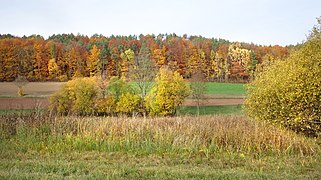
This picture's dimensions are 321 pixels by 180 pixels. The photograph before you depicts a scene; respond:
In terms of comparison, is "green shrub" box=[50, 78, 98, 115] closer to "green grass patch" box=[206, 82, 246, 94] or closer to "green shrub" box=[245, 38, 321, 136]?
"green grass patch" box=[206, 82, 246, 94]

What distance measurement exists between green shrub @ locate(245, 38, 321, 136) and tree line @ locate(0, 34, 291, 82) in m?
44.3

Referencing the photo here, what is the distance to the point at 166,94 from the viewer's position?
45781mm

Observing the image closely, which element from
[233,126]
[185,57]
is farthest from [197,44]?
[233,126]

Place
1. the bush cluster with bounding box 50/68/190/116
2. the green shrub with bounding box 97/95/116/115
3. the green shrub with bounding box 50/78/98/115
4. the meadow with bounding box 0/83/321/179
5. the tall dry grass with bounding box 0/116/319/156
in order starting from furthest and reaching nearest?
the bush cluster with bounding box 50/68/190/116, the green shrub with bounding box 97/95/116/115, the green shrub with bounding box 50/78/98/115, the tall dry grass with bounding box 0/116/319/156, the meadow with bounding box 0/83/321/179

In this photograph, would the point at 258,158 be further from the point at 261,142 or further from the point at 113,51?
the point at 113,51

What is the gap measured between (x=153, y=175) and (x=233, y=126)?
17.7ft

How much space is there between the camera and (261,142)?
9.74 meters

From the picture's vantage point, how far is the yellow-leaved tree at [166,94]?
45219mm

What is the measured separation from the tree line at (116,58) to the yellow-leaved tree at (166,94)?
446 inches

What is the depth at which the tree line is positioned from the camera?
61031 millimetres

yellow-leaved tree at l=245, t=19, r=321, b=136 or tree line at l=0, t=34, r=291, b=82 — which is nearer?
yellow-leaved tree at l=245, t=19, r=321, b=136

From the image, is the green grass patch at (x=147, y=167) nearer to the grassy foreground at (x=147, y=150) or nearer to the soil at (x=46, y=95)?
the grassy foreground at (x=147, y=150)

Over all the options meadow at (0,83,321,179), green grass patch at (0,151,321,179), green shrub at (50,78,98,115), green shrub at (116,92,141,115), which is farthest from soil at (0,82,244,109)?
green grass patch at (0,151,321,179)

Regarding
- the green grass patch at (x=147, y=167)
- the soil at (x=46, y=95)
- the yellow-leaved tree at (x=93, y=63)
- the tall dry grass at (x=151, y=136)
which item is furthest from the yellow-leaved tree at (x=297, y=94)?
the yellow-leaved tree at (x=93, y=63)
